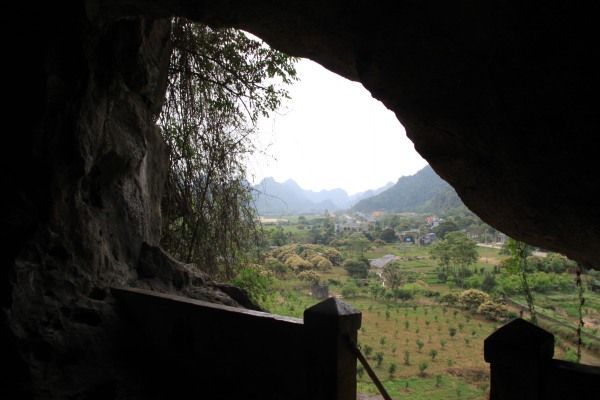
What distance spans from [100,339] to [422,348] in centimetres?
2059

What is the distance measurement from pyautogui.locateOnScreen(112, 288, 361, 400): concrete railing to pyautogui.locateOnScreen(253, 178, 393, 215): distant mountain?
5.10 metres

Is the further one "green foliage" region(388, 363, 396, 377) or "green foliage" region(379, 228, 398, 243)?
"green foliage" region(379, 228, 398, 243)

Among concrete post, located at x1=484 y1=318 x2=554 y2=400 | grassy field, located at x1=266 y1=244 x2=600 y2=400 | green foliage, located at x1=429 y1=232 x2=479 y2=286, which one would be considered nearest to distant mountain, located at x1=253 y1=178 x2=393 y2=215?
grassy field, located at x1=266 y1=244 x2=600 y2=400

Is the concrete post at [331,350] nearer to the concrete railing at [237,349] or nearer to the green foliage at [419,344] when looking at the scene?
the concrete railing at [237,349]

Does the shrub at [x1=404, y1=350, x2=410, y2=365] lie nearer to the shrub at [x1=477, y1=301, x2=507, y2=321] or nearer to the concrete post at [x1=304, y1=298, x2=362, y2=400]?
the shrub at [x1=477, y1=301, x2=507, y2=321]

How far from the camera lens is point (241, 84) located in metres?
7.93

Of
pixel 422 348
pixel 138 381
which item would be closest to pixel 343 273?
pixel 422 348

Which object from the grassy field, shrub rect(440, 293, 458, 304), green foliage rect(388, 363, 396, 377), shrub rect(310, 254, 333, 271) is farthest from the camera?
shrub rect(310, 254, 333, 271)

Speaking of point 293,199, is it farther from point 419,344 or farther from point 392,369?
point 392,369

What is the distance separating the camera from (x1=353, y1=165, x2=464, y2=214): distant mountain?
45450 mm

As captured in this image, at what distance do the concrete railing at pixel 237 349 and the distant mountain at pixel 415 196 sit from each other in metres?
40.1

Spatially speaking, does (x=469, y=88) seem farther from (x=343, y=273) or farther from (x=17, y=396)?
(x=343, y=273)

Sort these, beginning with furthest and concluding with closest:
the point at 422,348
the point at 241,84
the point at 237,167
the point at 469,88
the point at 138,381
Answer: the point at 422,348
the point at 237,167
the point at 241,84
the point at 138,381
the point at 469,88

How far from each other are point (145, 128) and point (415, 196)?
59.4 meters
